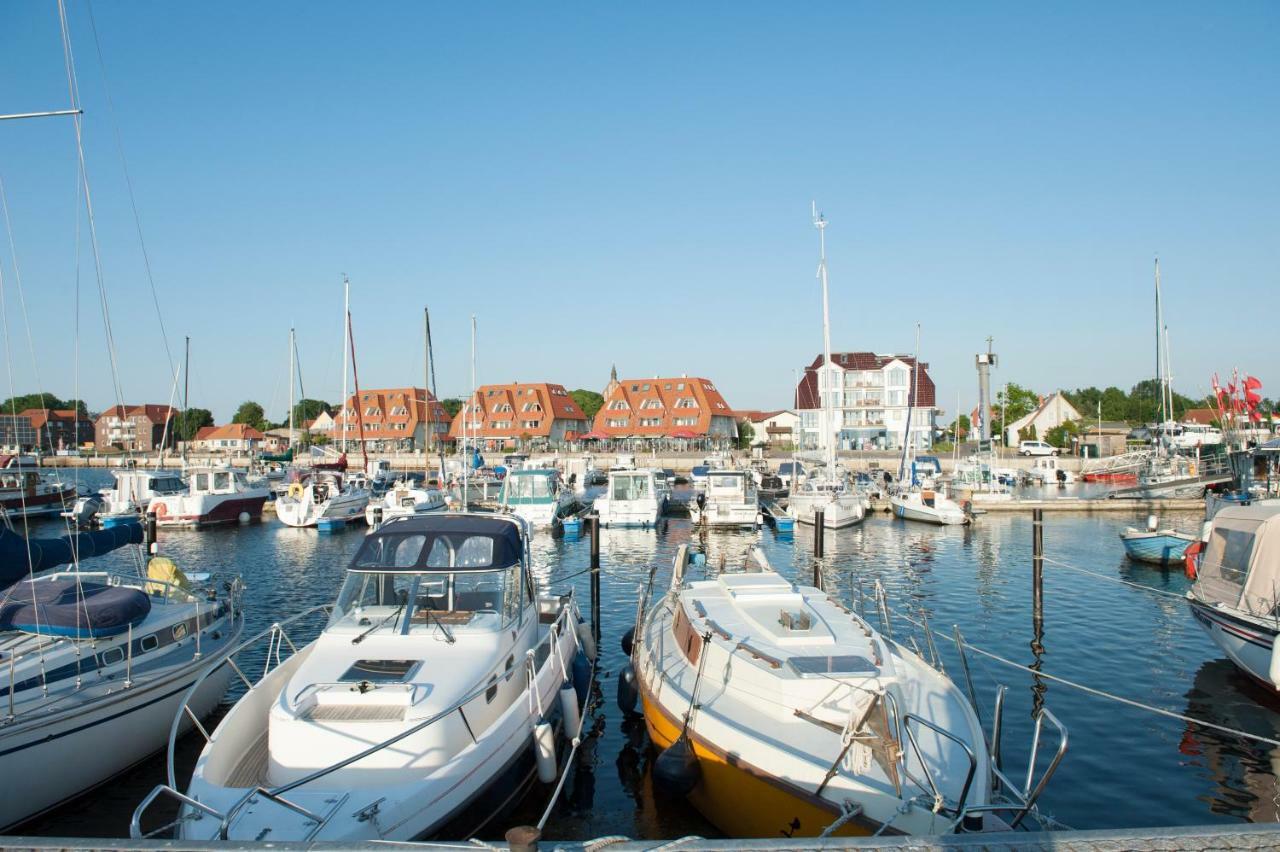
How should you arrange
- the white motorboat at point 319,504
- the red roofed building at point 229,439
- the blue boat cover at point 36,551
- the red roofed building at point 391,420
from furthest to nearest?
the red roofed building at point 229,439 < the red roofed building at point 391,420 < the white motorboat at point 319,504 < the blue boat cover at point 36,551

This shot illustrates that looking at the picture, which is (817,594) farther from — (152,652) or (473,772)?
(152,652)

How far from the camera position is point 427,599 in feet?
38.2

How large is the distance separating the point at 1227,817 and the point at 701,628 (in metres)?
7.58

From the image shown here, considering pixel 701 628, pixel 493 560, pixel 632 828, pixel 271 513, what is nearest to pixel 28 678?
pixel 493 560

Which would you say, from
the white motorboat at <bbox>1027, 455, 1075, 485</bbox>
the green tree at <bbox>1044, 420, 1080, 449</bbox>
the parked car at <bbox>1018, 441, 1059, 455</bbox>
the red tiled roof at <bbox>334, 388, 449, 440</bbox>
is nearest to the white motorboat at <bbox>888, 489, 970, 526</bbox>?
the white motorboat at <bbox>1027, 455, 1075, 485</bbox>

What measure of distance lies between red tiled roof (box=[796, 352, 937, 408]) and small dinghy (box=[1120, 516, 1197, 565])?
61564 mm

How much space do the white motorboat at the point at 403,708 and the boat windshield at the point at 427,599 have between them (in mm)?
20

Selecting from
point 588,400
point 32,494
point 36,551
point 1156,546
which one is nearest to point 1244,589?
point 1156,546

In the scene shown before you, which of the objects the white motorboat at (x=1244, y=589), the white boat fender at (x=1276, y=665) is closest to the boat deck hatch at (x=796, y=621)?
the white boat fender at (x=1276, y=665)

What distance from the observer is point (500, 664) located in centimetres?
1057

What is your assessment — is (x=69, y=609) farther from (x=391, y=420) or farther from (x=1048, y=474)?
(x=391, y=420)

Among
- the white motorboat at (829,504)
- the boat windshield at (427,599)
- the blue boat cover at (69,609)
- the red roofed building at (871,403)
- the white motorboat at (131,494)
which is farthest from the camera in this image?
the red roofed building at (871,403)

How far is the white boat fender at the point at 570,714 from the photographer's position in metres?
12.2

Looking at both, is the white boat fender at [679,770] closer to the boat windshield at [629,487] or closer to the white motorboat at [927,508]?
the boat windshield at [629,487]
